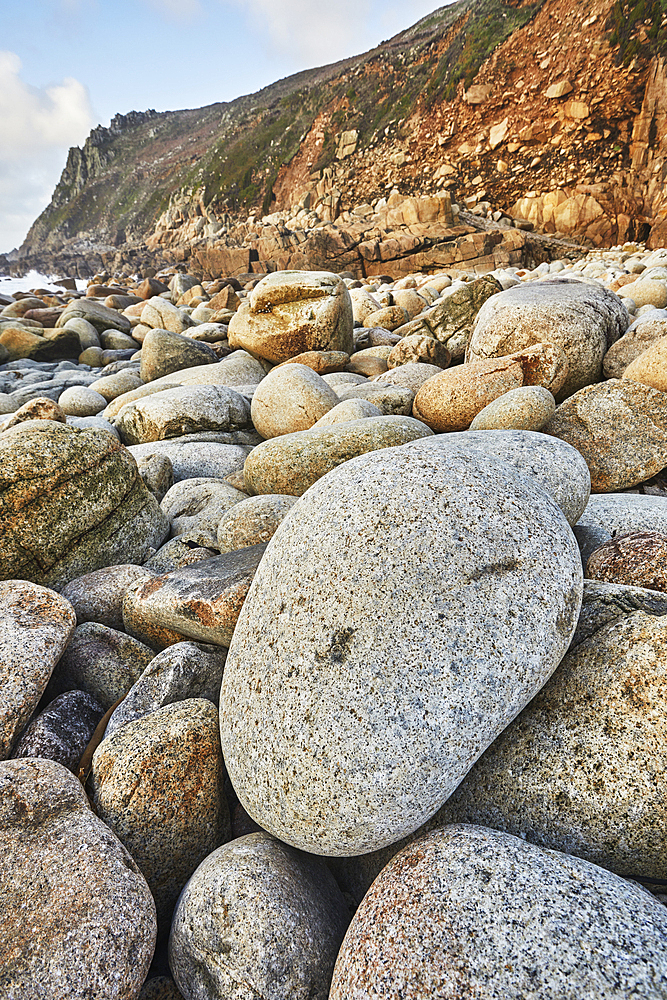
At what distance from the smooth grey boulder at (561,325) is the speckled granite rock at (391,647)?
3217 millimetres

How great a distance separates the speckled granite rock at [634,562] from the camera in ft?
7.03

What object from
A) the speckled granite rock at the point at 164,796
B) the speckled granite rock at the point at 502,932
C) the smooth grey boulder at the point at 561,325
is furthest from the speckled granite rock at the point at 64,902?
the smooth grey boulder at the point at 561,325

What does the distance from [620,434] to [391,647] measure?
9.30 feet

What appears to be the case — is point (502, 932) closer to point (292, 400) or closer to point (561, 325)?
point (292, 400)

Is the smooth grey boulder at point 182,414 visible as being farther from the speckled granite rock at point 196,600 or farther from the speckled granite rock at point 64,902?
the speckled granite rock at point 64,902

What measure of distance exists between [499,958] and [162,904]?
113 cm

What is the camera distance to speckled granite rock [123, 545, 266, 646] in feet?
7.68

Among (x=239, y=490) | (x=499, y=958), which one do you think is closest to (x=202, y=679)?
(x=499, y=958)

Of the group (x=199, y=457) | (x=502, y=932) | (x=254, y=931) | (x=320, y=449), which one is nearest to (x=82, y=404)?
(x=199, y=457)

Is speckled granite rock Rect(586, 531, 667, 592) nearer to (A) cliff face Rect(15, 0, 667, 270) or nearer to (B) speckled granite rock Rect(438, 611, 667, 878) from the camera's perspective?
(B) speckled granite rock Rect(438, 611, 667, 878)

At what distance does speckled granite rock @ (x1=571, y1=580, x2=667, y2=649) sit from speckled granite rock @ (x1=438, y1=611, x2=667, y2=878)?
0.04m

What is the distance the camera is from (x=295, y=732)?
1.56 meters

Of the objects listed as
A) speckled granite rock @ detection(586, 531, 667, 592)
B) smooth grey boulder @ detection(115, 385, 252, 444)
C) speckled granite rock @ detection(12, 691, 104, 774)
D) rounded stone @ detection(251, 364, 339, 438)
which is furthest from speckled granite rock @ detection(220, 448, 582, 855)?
smooth grey boulder @ detection(115, 385, 252, 444)

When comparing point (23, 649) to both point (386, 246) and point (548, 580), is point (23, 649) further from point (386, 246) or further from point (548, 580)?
point (386, 246)
